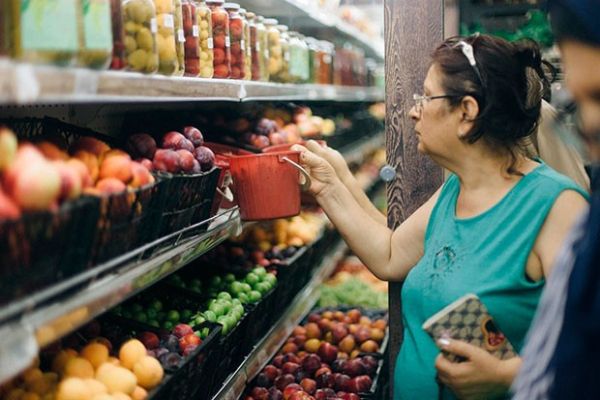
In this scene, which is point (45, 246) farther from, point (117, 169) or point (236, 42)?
point (236, 42)

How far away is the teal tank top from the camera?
203 cm

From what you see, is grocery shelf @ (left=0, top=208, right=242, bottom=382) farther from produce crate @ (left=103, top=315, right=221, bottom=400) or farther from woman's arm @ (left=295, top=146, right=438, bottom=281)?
woman's arm @ (left=295, top=146, right=438, bottom=281)

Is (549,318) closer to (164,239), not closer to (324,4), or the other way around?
(164,239)

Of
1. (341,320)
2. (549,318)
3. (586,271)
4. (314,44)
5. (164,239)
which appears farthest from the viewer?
(314,44)

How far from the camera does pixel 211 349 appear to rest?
214cm

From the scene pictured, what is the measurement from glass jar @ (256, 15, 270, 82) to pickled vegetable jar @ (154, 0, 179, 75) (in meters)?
0.97

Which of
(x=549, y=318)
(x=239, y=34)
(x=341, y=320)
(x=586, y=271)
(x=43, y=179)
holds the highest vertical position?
(x=239, y=34)

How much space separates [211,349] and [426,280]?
0.63 meters

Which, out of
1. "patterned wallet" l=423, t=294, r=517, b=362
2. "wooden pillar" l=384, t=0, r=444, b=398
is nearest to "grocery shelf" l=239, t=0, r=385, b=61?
"wooden pillar" l=384, t=0, r=444, b=398

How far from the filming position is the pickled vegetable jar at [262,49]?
10.2ft

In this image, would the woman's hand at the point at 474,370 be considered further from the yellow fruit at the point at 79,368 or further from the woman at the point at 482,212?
the yellow fruit at the point at 79,368

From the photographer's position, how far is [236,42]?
9.25 ft

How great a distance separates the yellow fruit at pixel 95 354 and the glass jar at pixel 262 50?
4.95 feet

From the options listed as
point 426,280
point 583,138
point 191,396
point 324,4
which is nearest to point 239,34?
point 426,280
